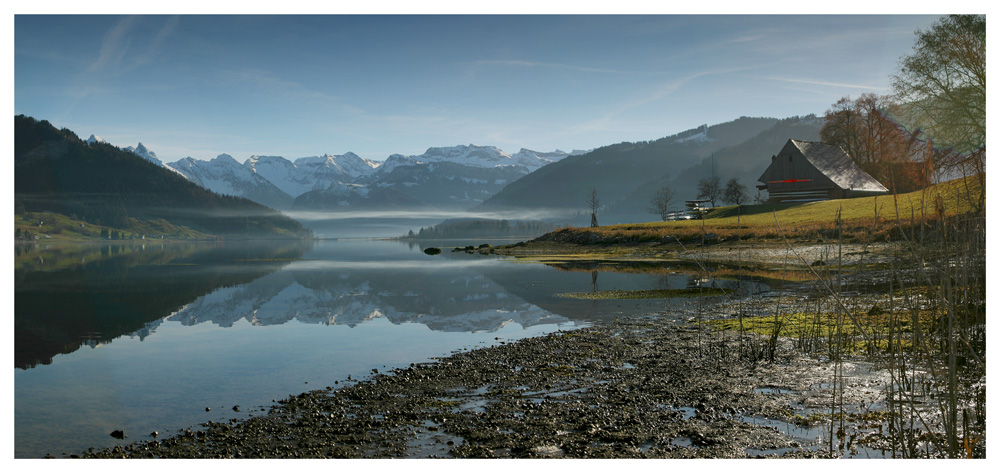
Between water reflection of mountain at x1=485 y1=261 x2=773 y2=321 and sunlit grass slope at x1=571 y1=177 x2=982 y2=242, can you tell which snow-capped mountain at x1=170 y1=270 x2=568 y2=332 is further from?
sunlit grass slope at x1=571 y1=177 x2=982 y2=242

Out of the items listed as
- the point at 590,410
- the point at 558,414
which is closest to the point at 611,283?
the point at 590,410

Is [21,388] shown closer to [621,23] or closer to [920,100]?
[621,23]

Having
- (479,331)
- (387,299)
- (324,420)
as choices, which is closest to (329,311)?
(387,299)

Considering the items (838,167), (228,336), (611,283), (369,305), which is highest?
(838,167)

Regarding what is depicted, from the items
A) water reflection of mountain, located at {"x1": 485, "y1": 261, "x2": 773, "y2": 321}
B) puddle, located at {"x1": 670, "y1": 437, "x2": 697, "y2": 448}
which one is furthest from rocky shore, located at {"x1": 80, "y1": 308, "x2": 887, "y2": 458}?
water reflection of mountain, located at {"x1": 485, "y1": 261, "x2": 773, "y2": 321}

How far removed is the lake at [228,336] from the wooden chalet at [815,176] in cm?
5005

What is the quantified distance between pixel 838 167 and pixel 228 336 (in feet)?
270

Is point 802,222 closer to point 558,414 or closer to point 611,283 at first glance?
point 611,283

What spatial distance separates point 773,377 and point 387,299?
2172 centimetres

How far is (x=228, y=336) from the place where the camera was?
808 inches

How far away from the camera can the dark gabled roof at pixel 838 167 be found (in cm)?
7862

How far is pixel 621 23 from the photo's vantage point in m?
16.0

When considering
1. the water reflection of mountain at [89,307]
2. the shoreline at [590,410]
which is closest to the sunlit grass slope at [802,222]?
the shoreline at [590,410]

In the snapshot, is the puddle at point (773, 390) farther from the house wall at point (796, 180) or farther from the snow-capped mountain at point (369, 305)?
the house wall at point (796, 180)
